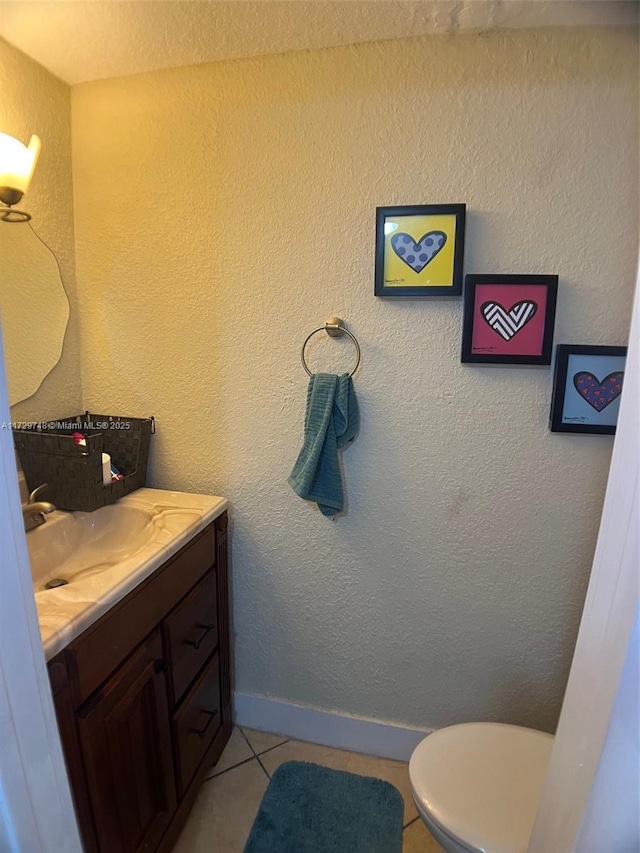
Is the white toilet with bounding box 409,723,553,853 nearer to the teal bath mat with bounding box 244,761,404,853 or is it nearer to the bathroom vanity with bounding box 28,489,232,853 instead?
the teal bath mat with bounding box 244,761,404,853

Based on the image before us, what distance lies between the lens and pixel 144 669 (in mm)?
1036

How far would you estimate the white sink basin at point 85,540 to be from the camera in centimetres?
116

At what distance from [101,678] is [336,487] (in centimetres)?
72

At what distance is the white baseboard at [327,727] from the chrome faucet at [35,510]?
950 mm

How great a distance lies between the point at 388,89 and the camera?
116cm

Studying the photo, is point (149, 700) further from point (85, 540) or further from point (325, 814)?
point (325, 814)

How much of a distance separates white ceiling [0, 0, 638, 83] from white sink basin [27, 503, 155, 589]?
1.24 meters

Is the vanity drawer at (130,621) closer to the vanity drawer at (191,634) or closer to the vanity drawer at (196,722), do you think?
the vanity drawer at (191,634)

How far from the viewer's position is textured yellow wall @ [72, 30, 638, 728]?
112 cm

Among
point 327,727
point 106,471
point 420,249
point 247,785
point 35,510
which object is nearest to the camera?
point 35,510

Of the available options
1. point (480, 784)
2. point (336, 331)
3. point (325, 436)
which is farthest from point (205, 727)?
point (336, 331)

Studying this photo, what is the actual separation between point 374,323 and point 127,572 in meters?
0.88

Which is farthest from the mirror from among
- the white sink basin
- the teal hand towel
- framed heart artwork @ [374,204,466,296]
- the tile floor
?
the tile floor

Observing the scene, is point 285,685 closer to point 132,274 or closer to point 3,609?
point 3,609
